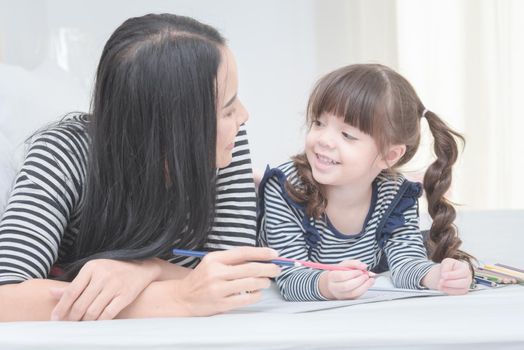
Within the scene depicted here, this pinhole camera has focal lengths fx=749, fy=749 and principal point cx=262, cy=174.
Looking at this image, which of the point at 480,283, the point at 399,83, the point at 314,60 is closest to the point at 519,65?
the point at 314,60

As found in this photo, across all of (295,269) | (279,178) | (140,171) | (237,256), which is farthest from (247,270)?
(279,178)

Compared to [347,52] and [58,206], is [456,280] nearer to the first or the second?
[58,206]

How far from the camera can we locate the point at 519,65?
2.66 meters

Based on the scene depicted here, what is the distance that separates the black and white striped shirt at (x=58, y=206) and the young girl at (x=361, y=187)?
0.43 ft

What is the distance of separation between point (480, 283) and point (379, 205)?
0.81 feet

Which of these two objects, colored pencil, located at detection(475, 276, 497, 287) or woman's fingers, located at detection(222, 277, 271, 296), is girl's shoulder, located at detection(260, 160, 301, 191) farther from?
woman's fingers, located at detection(222, 277, 271, 296)

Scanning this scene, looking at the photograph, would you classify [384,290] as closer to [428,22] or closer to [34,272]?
[34,272]

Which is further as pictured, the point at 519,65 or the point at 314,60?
the point at 314,60

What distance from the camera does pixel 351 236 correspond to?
1.41m

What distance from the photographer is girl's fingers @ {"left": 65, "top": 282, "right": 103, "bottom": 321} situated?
35.9 inches

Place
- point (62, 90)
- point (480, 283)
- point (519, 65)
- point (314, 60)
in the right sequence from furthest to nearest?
point (314, 60) < point (519, 65) < point (62, 90) < point (480, 283)

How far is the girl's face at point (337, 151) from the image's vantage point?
1334 mm

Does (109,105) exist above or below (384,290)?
above

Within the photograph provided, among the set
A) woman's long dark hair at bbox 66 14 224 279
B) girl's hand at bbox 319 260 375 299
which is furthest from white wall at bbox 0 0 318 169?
girl's hand at bbox 319 260 375 299
